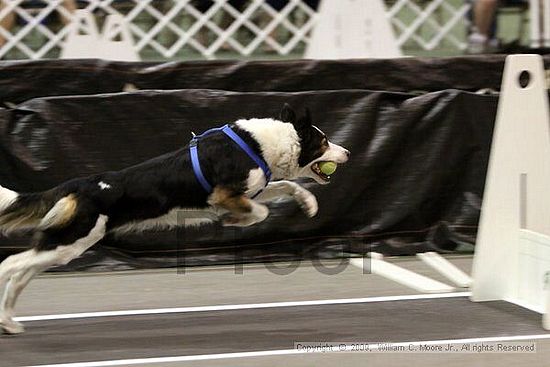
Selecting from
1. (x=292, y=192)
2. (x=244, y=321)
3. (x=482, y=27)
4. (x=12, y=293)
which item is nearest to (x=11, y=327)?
(x=12, y=293)

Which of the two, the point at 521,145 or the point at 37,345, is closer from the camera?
the point at 37,345

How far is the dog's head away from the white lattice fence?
3.79 metres

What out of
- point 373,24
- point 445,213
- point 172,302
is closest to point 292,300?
point 172,302

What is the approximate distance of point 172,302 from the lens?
199 inches

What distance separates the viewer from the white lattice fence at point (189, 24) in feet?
27.4

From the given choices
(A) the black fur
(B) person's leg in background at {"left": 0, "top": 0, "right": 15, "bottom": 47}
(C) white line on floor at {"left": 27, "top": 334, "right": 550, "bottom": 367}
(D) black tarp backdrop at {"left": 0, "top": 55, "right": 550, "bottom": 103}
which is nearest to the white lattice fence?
(B) person's leg in background at {"left": 0, "top": 0, "right": 15, "bottom": 47}

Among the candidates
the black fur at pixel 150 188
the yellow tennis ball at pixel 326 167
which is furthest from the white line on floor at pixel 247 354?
the yellow tennis ball at pixel 326 167

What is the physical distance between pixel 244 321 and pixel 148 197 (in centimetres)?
81

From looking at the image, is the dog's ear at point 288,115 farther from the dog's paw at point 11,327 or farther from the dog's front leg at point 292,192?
the dog's paw at point 11,327

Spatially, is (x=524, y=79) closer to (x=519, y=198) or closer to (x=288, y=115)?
(x=519, y=198)

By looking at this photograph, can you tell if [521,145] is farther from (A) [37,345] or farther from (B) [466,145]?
(A) [37,345]

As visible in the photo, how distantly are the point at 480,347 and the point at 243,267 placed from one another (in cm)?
205

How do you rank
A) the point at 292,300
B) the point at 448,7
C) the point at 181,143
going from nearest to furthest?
the point at 292,300
the point at 181,143
the point at 448,7

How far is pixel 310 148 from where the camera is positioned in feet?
15.1
